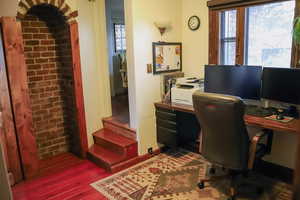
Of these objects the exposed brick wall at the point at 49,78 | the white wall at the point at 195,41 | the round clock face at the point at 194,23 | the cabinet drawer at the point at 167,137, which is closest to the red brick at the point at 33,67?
the exposed brick wall at the point at 49,78

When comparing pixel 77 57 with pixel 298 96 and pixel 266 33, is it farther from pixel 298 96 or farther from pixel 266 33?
pixel 298 96

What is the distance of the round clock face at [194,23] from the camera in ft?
11.1

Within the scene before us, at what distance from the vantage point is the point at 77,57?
129 inches

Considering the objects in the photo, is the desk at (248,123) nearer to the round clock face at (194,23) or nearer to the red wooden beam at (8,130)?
the round clock face at (194,23)

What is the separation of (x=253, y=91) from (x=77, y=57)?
7.22 feet

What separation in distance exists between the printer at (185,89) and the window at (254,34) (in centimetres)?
42

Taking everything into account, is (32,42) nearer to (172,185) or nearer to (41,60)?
(41,60)

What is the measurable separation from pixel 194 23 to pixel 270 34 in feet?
3.34

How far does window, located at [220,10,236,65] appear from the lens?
3072 mm

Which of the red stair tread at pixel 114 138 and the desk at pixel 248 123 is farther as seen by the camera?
the red stair tread at pixel 114 138

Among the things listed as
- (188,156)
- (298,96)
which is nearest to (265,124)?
(298,96)

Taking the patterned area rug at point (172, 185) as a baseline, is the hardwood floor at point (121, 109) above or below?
above

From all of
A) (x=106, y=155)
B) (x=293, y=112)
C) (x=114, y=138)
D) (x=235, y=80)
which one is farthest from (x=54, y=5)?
(x=293, y=112)

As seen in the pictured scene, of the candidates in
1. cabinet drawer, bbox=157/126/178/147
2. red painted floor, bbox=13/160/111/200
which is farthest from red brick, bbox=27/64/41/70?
cabinet drawer, bbox=157/126/178/147
